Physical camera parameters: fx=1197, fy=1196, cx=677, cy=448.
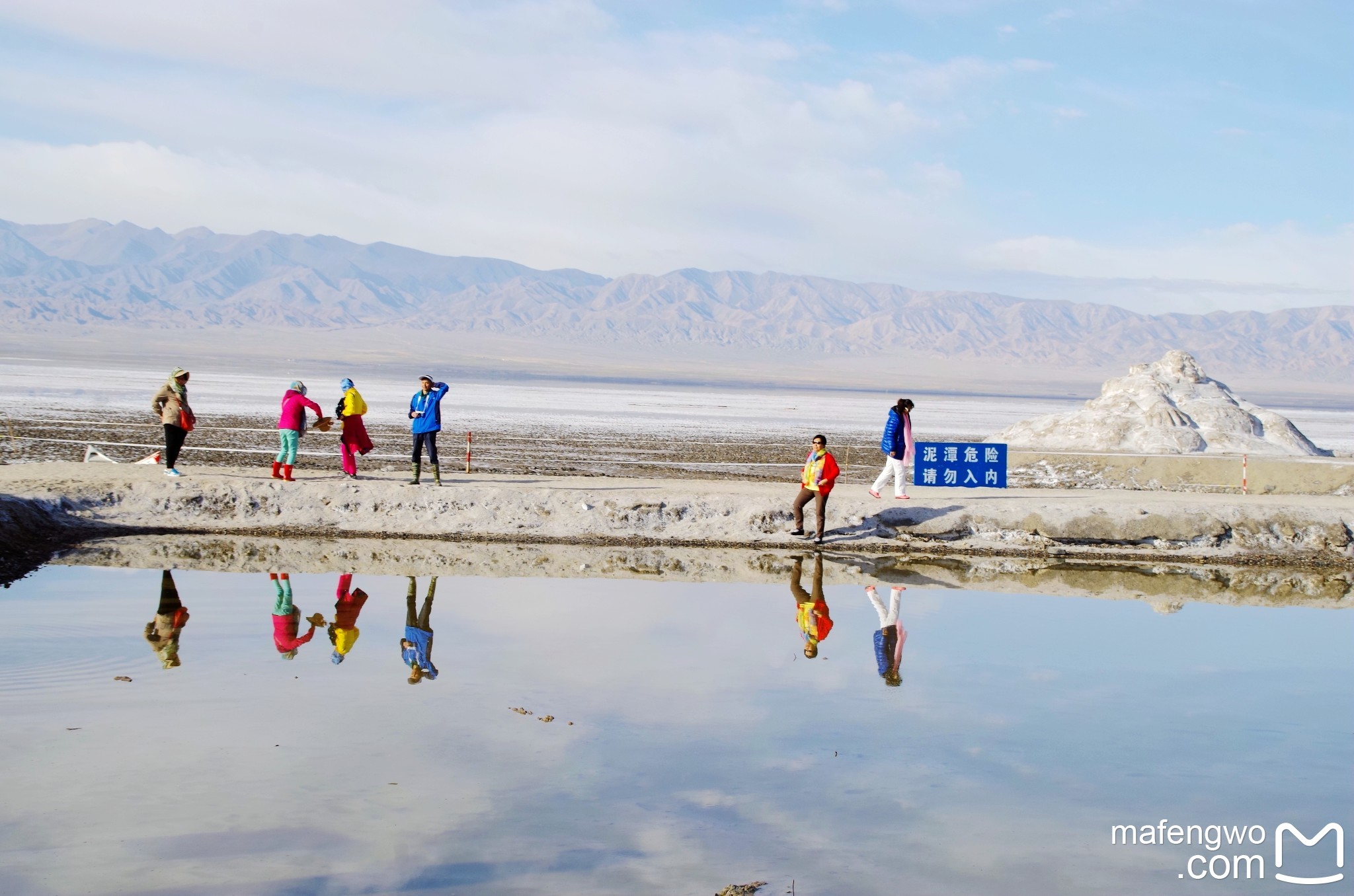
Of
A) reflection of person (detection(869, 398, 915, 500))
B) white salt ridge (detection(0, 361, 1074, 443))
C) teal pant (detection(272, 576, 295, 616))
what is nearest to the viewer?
teal pant (detection(272, 576, 295, 616))

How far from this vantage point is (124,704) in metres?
8.46

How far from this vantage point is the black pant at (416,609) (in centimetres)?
1139

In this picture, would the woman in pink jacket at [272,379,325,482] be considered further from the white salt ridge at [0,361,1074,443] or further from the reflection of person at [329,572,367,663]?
the white salt ridge at [0,361,1074,443]

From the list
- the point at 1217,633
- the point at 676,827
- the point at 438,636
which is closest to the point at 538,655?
the point at 438,636

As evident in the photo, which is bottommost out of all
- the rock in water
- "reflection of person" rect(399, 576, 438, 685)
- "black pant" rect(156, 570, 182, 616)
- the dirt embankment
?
the rock in water

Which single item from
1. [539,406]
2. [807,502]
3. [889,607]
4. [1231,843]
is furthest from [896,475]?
[539,406]

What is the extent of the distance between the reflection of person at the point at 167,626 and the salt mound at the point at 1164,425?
25.3m

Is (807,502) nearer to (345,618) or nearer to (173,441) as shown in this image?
(345,618)

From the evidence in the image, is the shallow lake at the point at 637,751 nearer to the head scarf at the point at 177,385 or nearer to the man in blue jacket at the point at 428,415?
the head scarf at the point at 177,385

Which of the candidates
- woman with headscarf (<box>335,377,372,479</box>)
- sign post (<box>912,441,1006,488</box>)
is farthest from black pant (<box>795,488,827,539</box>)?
woman with headscarf (<box>335,377,372,479</box>)

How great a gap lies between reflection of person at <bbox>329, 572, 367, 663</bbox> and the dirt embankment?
153 inches

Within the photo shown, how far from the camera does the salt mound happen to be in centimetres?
3259

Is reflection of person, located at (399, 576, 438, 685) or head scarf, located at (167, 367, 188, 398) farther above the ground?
head scarf, located at (167, 367, 188, 398)

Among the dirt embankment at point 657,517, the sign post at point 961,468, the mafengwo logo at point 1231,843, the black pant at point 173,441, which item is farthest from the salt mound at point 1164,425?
the mafengwo logo at point 1231,843
